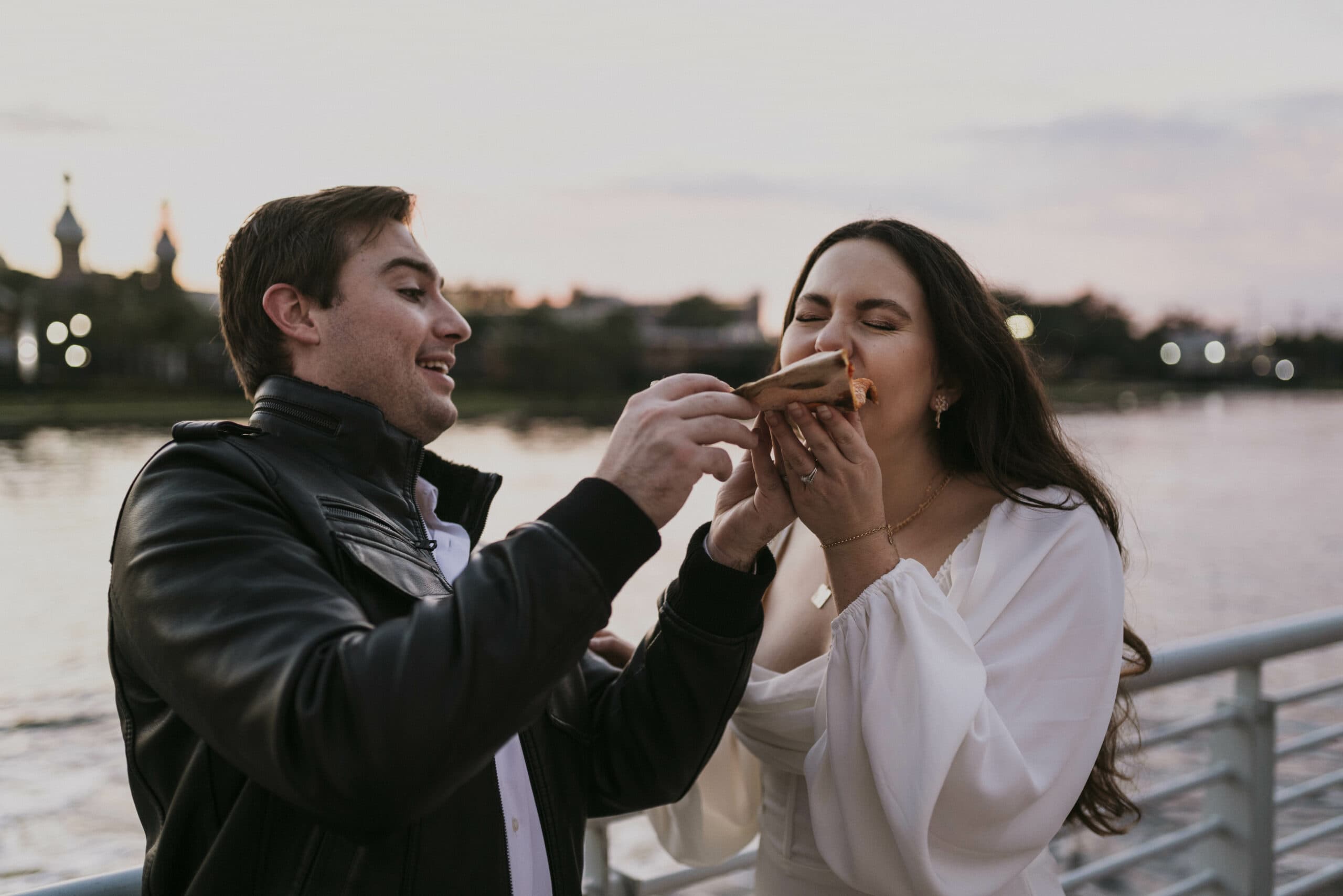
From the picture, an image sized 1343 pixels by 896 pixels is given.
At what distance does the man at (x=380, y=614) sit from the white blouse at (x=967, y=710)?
285 millimetres

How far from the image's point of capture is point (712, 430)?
1712mm

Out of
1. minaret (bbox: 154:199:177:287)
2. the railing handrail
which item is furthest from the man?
minaret (bbox: 154:199:177:287)

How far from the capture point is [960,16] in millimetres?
7551

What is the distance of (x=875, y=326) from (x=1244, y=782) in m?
2.44

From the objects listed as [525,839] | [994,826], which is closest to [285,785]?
[525,839]

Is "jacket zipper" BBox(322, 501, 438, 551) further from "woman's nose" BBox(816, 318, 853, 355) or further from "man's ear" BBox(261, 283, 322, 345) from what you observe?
"woman's nose" BBox(816, 318, 853, 355)

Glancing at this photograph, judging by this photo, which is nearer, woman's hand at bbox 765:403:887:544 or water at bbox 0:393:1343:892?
woman's hand at bbox 765:403:887:544

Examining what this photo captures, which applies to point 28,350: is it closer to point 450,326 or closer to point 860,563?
point 450,326

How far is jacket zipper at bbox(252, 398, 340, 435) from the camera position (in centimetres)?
198

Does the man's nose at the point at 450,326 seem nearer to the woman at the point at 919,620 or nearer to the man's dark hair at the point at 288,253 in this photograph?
the man's dark hair at the point at 288,253

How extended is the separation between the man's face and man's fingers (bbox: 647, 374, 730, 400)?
0.61 m

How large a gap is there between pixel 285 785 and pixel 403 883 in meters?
0.37

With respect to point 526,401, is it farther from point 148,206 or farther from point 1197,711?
point 1197,711

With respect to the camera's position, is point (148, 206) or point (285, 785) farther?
point (148, 206)
